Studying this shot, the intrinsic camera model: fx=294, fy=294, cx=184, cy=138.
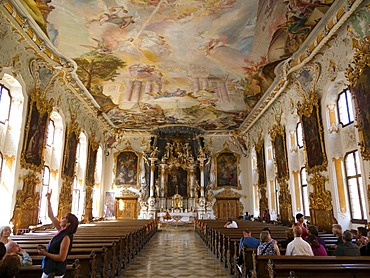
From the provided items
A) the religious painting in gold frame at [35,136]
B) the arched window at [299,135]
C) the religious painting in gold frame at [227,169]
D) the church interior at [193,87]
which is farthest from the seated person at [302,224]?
the religious painting in gold frame at [227,169]

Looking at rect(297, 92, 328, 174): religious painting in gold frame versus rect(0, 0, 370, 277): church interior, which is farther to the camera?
rect(297, 92, 328, 174): religious painting in gold frame

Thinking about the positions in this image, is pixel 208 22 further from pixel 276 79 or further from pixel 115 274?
pixel 115 274

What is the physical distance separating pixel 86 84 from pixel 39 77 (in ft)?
11.2

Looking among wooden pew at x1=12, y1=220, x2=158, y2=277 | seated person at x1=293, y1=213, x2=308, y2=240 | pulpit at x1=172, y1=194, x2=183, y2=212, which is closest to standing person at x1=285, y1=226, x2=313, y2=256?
seated person at x1=293, y1=213, x2=308, y2=240

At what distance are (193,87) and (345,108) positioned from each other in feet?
25.8

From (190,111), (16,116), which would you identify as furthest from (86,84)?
(190,111)

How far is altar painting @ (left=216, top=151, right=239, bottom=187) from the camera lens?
80.2 ft

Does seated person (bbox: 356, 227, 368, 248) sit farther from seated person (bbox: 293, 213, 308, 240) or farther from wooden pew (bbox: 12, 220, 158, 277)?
wooden pew (bbox: 12, 220, 158, 277)

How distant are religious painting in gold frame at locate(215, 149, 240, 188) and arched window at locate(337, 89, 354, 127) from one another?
13897 mm

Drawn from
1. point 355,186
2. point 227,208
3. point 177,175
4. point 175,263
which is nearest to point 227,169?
point 227,208

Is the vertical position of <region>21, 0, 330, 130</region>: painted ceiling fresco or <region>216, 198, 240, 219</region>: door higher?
<region>21, 0, 330, 130</region>: painted ceiling fresco

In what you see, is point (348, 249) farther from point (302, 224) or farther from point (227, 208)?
point (227, 208)

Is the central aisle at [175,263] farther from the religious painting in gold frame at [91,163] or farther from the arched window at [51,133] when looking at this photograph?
the religious painting in gold frame at [91,163]

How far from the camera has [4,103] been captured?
1092 centimetres
